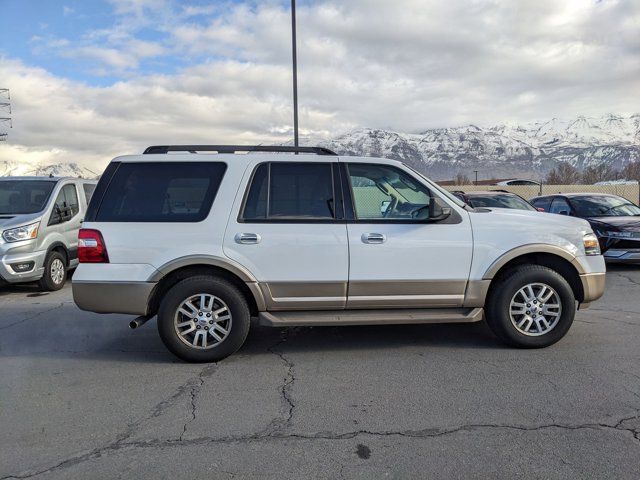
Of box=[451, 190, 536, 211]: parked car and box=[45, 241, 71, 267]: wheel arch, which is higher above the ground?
box=[451, 190, 536, 211]: parked car

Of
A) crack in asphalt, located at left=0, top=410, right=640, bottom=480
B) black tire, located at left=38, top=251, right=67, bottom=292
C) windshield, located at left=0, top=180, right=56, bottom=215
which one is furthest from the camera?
windshield, located at left=0, top=180, right=56, bottom=215

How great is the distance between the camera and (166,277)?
468 centimetres

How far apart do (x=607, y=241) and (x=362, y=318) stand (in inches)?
272

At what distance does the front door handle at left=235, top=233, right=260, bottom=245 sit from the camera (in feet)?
15.0

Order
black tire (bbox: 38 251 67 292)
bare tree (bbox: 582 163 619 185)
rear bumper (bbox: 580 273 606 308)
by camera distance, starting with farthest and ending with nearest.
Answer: bare tree (bbox: 582 163 619 185)
black tire (bbox: 38 251 67 292)
rear bumper (bbox: 580 273 606 308)

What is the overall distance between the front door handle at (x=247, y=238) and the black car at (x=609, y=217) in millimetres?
7512

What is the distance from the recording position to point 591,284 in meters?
4.94

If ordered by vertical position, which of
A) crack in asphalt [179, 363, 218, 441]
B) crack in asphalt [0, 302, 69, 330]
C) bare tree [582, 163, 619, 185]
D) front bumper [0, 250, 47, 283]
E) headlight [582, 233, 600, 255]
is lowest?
crack in asphalt [0, 302, 69, 330]

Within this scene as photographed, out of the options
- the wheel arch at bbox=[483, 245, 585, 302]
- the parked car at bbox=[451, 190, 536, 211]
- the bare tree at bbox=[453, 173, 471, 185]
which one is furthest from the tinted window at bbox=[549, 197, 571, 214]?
the bare tree at bbox=[453, 173, 471, 185]

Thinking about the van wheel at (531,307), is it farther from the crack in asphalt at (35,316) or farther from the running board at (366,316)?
the crack in asphalt at (35,316)

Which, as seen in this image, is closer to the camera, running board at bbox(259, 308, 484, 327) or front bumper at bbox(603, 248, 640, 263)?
running board at bbox(259, 308, 484, 327)

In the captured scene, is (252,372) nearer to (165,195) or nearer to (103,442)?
(103,442)

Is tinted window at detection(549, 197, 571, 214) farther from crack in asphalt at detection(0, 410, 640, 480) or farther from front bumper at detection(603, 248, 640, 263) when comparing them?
crack in asphalt at detection(0, 410, 640, 480)

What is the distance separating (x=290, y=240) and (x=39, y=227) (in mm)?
5808
